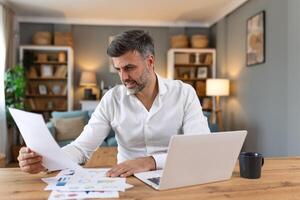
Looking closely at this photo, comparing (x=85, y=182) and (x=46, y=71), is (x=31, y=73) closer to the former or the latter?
(x=46, y=71)

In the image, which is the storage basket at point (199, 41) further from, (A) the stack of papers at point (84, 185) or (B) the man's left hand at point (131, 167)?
(A) the stack of papers at point (84, 185)

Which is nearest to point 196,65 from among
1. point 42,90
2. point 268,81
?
point 268,81

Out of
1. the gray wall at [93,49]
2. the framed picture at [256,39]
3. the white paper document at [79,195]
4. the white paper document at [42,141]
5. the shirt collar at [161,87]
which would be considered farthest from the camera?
the gray wall at [93,49]

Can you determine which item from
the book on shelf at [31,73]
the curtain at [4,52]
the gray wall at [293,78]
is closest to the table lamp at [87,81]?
the book on shelf at [31,73]

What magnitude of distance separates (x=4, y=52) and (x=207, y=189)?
4660 mm

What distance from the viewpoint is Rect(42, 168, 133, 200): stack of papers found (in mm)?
941

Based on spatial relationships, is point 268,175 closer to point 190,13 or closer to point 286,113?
point 286,113

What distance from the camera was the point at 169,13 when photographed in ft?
18.0

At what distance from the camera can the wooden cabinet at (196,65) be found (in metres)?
5.84

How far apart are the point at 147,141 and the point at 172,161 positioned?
0.59 metres

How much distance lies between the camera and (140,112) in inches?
62.9

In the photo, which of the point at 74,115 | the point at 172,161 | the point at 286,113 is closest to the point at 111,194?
the point at 172,161

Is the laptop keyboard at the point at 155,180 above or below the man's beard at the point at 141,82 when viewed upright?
below

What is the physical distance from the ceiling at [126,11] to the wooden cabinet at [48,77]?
1.94ft
